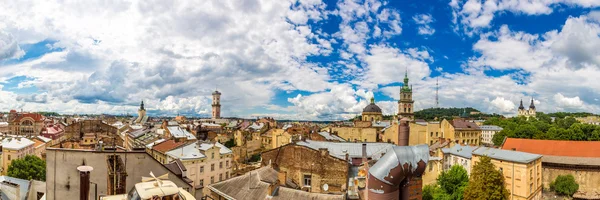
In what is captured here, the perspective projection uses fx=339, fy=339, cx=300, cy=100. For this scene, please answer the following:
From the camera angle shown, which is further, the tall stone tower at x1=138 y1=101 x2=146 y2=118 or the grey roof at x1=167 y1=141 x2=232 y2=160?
the tall stone tower at x1=138 y1=101 x2=146 y2=118

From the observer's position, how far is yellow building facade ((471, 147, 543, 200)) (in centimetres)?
3603

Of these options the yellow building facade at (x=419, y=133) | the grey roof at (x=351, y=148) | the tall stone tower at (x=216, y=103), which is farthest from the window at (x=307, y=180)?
the tall stone tower at (x=216, y=103)

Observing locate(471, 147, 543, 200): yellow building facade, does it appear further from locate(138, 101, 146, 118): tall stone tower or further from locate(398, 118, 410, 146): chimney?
locate(138, 101, 146, 118): tall stone tower

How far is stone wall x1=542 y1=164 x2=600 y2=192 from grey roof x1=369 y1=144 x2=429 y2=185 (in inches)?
2091

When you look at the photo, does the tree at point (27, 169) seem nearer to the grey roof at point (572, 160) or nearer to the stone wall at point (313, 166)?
the stone wall at point (313, 166)

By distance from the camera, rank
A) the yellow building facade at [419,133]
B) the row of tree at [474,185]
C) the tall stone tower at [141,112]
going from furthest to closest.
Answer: the tall stone tower at [141,112] < the yellow building facade at [419,133] < the row of tree at [474,185]

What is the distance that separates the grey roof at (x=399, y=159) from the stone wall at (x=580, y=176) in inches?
2091

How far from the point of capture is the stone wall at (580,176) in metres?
43.6

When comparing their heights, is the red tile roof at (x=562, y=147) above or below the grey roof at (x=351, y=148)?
below

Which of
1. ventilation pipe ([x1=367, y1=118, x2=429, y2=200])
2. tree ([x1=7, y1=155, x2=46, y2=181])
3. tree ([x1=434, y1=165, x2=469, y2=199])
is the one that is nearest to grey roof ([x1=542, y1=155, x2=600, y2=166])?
tree ([x1=434, y1=165, x2=469, y2=199])

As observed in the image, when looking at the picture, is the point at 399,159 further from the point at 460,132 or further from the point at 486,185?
the point at 460,132

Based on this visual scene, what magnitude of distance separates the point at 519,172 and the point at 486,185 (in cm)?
629

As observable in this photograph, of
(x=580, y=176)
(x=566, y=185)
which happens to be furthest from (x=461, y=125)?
(x=566, y=185)

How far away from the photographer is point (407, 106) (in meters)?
107
